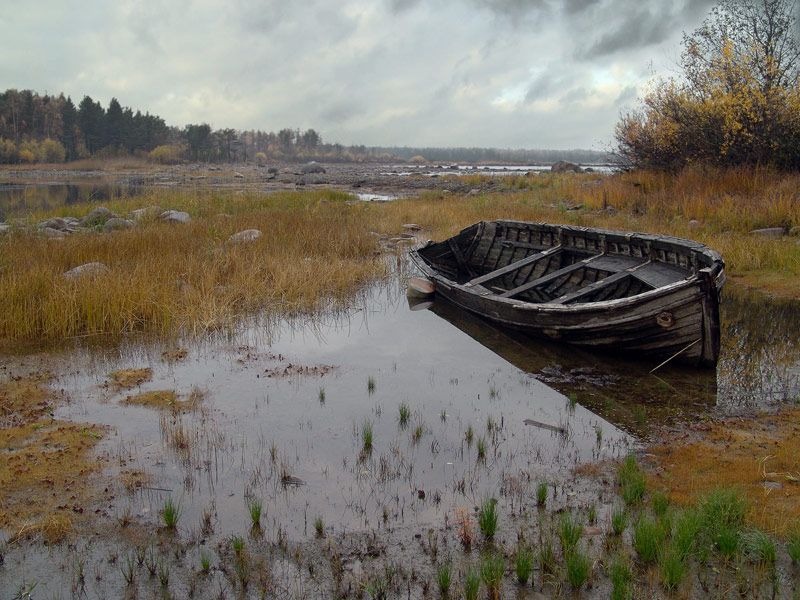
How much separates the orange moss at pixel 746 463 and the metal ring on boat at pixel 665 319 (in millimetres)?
1321

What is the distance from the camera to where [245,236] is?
42.7 ft

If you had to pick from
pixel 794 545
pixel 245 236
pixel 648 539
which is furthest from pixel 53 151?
pixel 794 545

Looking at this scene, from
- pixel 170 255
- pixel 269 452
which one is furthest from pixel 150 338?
pixel 269 452

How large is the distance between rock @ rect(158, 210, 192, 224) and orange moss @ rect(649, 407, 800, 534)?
1265 centimetres

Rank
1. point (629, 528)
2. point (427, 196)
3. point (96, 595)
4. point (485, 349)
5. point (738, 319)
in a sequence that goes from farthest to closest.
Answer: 1. point (427, 196)
2. point (738, 319)
3. point (485, 349)
4. point (629, 528)
5. point (96, 595)

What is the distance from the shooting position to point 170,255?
35.6 ft

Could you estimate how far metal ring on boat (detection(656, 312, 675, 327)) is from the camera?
6463mm

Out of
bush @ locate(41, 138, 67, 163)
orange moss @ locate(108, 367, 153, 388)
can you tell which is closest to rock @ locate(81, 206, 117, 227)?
orange moss @ locate(108, 367, 153, 388)

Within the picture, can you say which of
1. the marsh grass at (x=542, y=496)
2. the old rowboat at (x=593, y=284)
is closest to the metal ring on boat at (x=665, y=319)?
the old rowboat at (x=593, y=284)

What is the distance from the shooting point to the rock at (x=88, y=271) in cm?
916

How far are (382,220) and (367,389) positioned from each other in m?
11.9

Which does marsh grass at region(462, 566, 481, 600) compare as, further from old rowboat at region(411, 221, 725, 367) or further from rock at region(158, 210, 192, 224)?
rock at region(158, 210, 192, 224)

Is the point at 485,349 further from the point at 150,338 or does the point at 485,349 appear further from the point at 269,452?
the point at 150,338

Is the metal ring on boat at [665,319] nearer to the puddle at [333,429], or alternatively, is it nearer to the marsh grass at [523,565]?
the puddle at [333,429]
